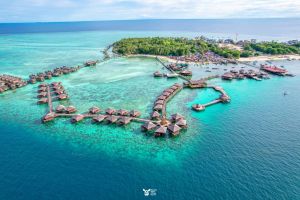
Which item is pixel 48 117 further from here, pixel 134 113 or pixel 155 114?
pixel 155 114

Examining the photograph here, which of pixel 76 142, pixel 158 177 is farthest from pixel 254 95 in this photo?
pixel 76 142

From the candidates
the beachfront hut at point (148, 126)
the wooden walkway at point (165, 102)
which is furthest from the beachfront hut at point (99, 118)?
the wooden walkway at point (165, 102)

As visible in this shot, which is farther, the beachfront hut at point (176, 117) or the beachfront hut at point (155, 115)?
the beachfront hut at point (155, 115)

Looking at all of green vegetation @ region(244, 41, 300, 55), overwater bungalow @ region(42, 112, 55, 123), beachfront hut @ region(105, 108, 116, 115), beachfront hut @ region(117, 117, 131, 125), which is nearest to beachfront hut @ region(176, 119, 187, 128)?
beachfront hut @ region(117, 117, 131, 125)

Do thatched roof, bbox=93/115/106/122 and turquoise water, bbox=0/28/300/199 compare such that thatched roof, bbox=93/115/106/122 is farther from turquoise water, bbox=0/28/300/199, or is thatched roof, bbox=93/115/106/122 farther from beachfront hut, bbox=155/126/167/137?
beachfront hut, bbox=155/126/167/137

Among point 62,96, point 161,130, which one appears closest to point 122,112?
point 161,130

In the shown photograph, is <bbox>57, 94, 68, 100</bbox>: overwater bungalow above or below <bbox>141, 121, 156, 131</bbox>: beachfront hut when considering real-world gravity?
above

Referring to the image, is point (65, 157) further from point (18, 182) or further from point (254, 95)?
point (254, 95)

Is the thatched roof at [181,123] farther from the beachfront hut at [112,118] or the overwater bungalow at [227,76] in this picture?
the overwater bungalow at [227,76]
